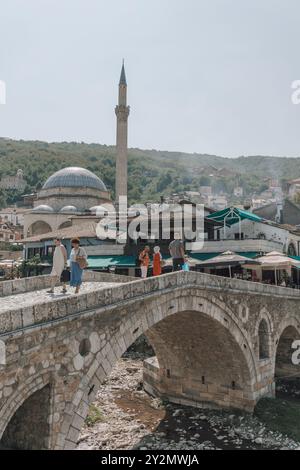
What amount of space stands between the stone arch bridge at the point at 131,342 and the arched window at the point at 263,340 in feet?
0.14

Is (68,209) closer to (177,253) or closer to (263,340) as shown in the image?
(263,340)

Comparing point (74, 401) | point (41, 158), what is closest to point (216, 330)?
point (74, 401)

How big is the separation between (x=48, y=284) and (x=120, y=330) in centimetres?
365

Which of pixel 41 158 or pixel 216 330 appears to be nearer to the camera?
pixel 216 330

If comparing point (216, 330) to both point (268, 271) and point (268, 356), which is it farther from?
point (268, 271)

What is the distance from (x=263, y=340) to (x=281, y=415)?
10.1 feet

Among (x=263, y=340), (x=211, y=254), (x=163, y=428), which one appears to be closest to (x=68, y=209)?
(x=211, y=254)

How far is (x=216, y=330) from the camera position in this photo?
14180 mm

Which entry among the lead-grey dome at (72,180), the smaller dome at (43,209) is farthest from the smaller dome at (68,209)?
the lead-grey dome at (72,180)

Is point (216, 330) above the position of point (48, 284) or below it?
below

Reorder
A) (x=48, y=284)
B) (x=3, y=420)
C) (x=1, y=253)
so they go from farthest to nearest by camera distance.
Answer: (x=1, y=253) < (x=48, y=284) < (x=3, y=420)

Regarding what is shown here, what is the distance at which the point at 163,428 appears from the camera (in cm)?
1419

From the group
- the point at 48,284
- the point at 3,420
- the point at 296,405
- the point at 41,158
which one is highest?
the point at 41,158

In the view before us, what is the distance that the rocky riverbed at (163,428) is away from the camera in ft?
42.1
